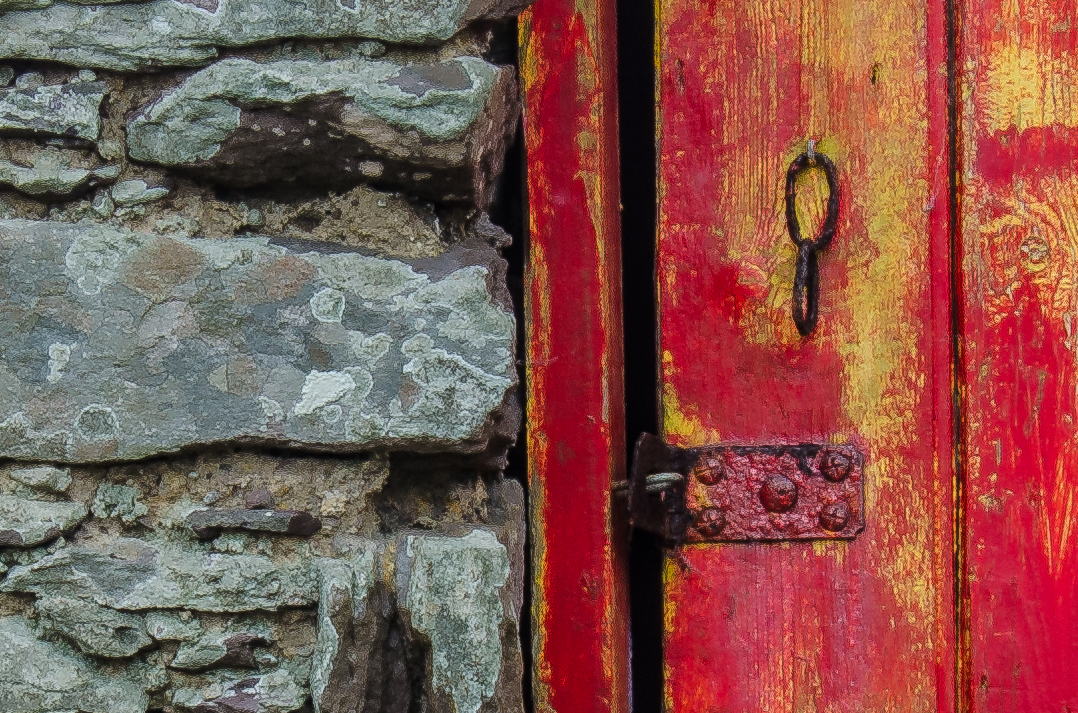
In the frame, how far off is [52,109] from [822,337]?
77 centimetres

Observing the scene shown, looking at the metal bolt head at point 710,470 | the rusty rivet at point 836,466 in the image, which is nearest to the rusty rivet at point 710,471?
the metal bolt head at point 710,470

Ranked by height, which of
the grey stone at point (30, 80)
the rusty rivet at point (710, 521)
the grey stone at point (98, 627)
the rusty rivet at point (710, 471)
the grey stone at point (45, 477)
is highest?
the grey stone at point (30, 80)

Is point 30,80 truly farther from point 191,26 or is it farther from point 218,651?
point 218,651

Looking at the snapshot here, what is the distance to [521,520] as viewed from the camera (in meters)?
0.91

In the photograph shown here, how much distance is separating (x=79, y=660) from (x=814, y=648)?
0.71 meters

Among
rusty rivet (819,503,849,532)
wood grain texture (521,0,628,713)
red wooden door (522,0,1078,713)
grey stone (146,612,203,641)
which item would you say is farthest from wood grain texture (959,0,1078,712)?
grey stone (146,612,203,641)

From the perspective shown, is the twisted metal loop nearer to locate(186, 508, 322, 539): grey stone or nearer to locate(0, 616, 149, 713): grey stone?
locate(186, 508, 322, 539): grey stone

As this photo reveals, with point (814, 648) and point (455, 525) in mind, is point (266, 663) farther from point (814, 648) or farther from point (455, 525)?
point (814, 648)

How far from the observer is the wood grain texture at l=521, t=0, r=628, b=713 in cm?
102

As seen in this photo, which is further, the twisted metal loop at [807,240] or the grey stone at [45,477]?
the twisted metal loop at [807,240]

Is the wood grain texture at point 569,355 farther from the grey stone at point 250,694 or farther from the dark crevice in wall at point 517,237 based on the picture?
the grey stone at point 250,694

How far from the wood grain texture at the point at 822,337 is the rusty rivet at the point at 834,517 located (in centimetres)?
2

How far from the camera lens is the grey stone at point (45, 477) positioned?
0.79 meters

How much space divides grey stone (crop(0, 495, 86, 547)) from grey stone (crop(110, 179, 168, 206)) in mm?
265
